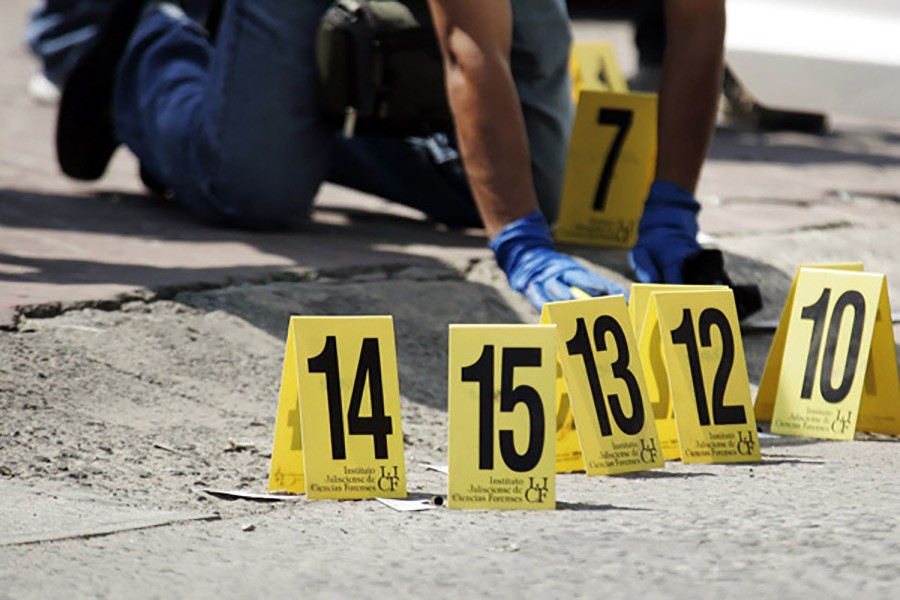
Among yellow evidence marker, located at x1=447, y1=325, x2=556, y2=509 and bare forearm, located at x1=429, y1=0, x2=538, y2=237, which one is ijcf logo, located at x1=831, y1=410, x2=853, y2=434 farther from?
bare forearm, located at x1=429, y1=0, x2=538, y2=237

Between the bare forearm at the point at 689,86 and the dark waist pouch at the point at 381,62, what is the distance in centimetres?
54

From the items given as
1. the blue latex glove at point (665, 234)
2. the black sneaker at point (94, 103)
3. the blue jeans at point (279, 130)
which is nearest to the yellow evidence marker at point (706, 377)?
the blue latex glove at point (665, 234)

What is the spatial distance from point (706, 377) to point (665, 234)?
2.92 ft

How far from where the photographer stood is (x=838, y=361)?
259cm

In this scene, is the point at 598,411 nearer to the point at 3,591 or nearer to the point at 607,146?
the point at 3,591

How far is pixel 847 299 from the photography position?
8.64ft

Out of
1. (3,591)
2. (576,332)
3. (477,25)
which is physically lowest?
(3,591)

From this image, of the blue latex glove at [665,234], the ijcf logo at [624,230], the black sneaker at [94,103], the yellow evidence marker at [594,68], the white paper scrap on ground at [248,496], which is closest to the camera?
the white paper scrap on ground at [248,496]

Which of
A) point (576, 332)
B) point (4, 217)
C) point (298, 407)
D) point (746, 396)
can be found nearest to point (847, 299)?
point (746, 396)

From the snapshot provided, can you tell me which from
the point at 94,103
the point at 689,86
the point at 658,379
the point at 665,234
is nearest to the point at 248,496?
the point at 658,379

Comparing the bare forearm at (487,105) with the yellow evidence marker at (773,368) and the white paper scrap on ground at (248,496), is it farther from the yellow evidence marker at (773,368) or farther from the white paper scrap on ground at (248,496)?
the white paper scrap on ground at (248,496)

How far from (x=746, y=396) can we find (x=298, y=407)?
690mm

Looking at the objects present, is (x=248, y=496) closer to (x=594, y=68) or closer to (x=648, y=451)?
(x=648, y=451)

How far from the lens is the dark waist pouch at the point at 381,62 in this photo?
3549 millimetres
